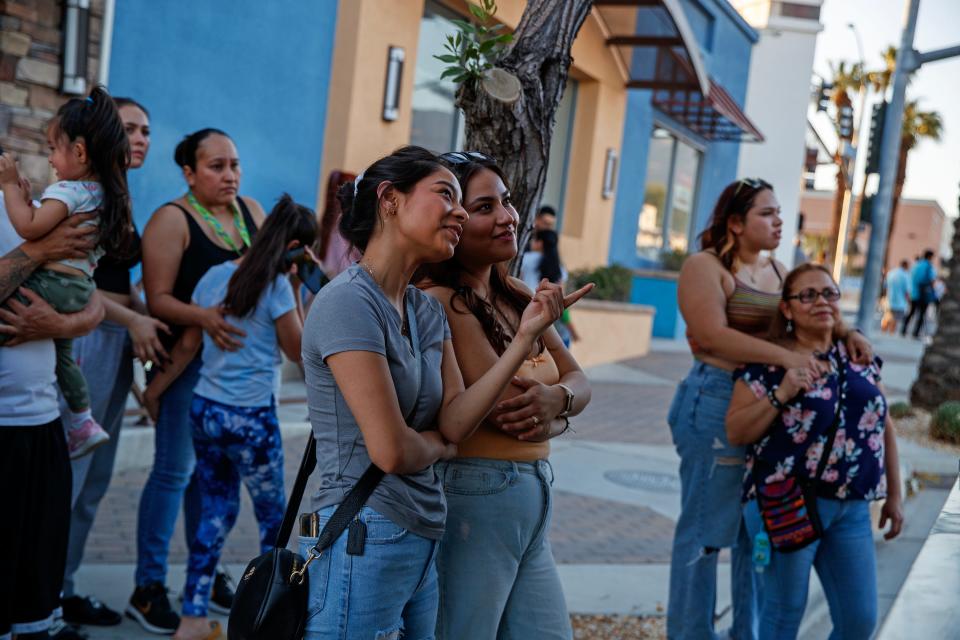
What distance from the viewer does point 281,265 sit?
3953mm

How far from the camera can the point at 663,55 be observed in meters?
15.2

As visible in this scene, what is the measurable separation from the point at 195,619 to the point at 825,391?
258cm

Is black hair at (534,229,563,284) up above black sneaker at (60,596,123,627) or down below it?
above

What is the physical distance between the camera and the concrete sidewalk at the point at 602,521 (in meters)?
4.91

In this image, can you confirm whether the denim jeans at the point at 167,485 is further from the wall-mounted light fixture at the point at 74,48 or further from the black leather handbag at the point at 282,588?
the wall-mounted light fixture at the point at 74,48

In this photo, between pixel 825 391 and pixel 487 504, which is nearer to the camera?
pixel 487 504

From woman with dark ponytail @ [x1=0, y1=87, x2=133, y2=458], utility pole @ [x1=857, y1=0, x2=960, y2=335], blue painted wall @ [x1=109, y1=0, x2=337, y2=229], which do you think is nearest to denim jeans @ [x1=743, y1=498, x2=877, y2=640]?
woman with dark ponytail @ [x1=0, y1=87, x2=133, y2=458]

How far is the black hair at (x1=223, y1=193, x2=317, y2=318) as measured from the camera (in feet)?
12.7

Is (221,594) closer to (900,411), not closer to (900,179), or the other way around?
(900,411)

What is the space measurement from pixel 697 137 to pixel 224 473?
→ 17193 mm

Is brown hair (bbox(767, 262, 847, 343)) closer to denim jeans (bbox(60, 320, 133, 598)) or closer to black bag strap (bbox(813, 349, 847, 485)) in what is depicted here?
black bag strap (bbox(813, 349, 847, 485))

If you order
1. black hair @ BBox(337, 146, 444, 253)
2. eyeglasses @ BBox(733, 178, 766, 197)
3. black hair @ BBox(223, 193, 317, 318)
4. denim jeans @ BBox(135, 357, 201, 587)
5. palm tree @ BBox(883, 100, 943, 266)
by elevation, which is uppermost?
palm tree @ BBox(883, 100, 943, 266)

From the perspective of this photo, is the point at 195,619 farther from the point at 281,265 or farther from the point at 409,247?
the point at 409,247

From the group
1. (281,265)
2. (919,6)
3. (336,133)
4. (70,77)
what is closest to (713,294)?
(281,265)
